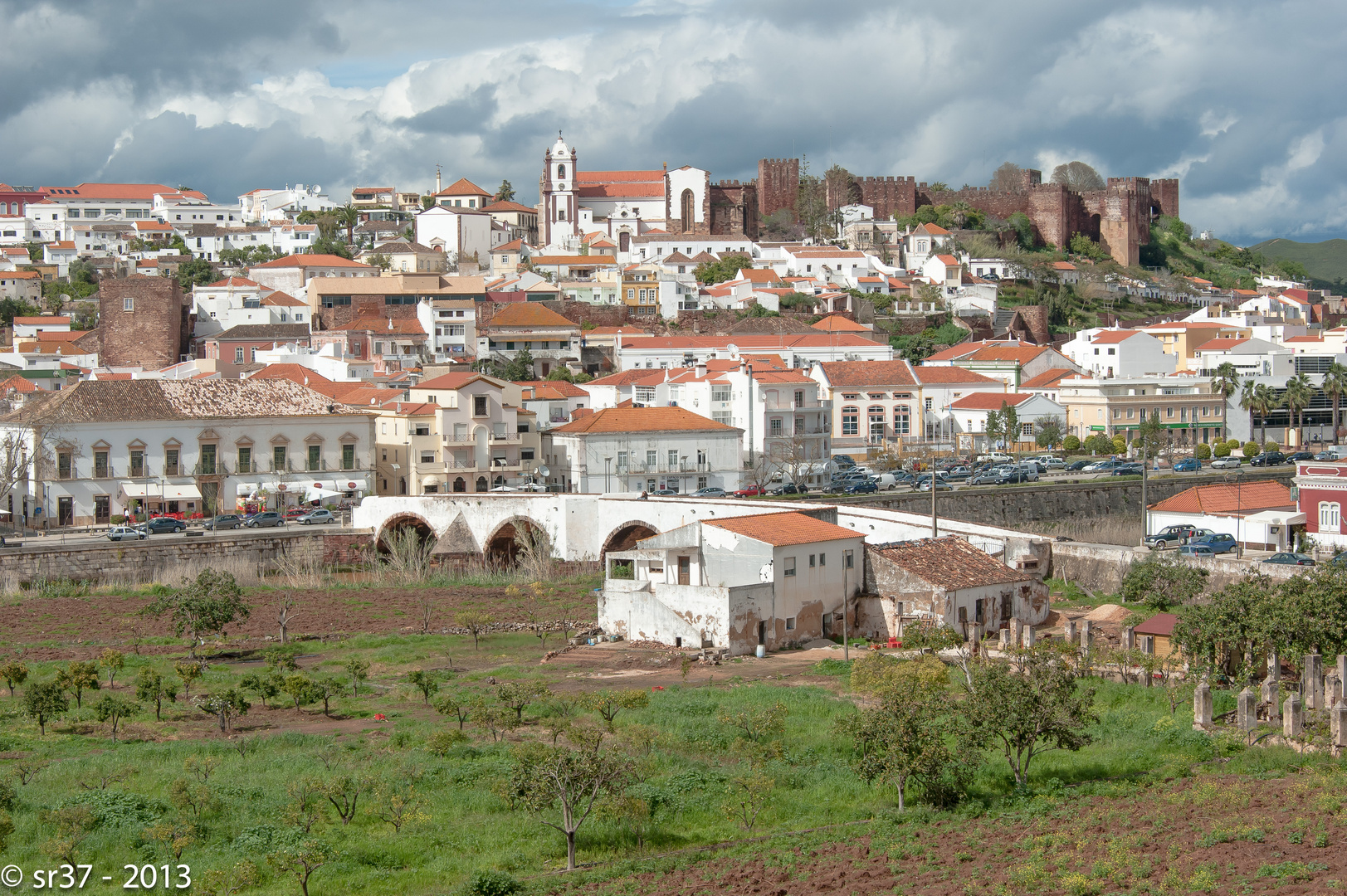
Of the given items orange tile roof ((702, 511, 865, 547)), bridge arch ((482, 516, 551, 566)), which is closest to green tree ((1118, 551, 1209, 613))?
orange tile roof ((702, 511, 865, 547))

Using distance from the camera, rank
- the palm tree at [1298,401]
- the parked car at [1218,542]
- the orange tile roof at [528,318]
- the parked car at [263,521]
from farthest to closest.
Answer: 1. the orange tile roof at [528,318]
2. the palm tree at [1298,401]
3. the parked car at [263,521]
4. the parked car at [1218,542]

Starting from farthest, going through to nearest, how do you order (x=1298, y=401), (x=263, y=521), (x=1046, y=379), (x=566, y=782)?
(x=1046, y=379)
(x=1298, y=401)
(x=263, y=521)
(x=566, y=782)

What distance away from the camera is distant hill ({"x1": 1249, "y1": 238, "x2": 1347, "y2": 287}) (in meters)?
175

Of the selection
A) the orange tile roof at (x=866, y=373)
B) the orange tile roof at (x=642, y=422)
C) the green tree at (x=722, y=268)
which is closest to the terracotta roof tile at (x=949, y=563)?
the orange tile roof at (x=642, y=422)

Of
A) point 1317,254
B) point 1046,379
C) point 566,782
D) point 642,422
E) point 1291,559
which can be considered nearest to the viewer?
point 566,782

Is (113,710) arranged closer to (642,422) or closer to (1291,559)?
(1291,559)

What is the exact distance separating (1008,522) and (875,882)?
114ft

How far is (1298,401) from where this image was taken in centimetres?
6328

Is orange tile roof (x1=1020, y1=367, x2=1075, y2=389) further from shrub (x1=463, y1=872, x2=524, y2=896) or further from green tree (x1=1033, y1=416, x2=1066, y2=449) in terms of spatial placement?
shrub (x1=463, y1=872, x2=524, y2=896)

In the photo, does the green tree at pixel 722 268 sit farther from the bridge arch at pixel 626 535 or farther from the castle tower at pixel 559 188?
the bridge arch at pixel 626 535

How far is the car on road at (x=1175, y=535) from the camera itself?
1569 inches

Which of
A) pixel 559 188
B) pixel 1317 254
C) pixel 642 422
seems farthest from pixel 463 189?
pixel 1317 254

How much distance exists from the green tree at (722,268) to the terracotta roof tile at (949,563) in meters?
58.8

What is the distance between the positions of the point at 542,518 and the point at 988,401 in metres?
29.2
